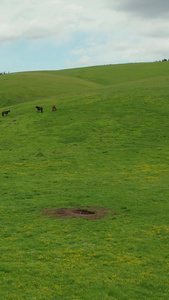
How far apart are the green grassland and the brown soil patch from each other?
1.83 ft

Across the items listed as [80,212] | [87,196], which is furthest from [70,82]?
[80,212]

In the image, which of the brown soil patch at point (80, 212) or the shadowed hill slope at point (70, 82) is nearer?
the brown soil patch at point (80, 212)

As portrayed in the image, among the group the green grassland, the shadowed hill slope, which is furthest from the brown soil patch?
the shadowed hill slope

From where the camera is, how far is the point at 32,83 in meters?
88.4

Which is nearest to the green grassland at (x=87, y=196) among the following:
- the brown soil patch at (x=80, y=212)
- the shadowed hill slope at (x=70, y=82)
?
the brown soil patch at (x=80, y=212)

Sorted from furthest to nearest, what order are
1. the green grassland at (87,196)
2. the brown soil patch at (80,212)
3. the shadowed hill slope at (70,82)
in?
the shadowed hill slope at (70,82) → the brown soil patch at (80,212) → the green grassland at (87,196)

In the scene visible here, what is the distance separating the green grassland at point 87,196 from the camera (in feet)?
38.3

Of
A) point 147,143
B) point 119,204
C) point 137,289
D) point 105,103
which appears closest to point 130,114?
point 105,103

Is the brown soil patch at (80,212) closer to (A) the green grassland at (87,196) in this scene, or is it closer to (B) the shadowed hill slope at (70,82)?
(A) the green grassland at (87,196)

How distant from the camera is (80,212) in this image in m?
19.8

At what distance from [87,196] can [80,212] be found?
313cm

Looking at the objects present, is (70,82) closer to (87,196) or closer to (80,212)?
(87,196)

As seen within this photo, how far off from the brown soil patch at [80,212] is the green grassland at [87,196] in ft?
1.83

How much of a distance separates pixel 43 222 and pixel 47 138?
26.1m
